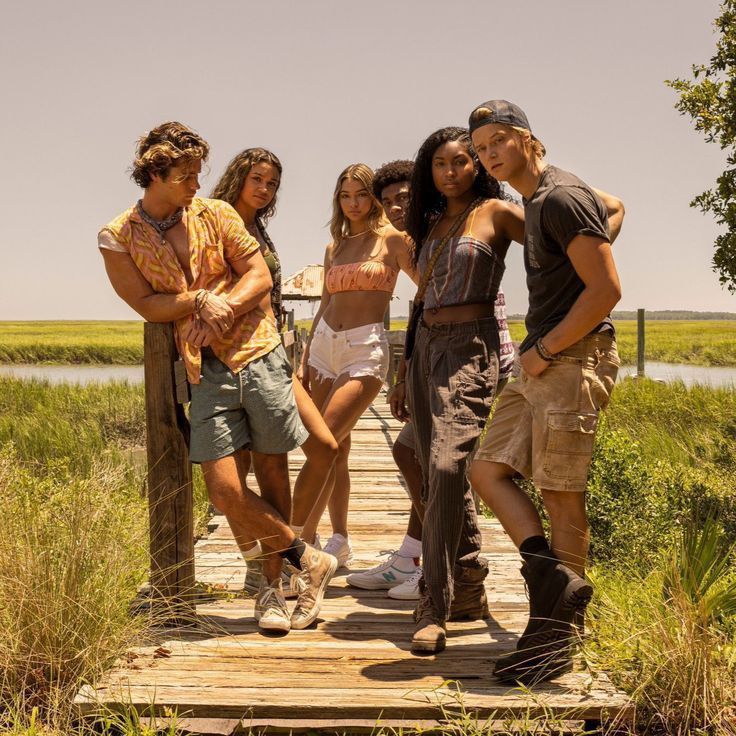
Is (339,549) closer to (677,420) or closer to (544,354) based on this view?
(544,354)

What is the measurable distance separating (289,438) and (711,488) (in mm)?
4310

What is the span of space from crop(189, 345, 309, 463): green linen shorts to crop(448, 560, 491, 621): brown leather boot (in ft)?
2.69

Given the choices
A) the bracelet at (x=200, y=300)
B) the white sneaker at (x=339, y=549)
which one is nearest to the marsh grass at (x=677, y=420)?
the white sneaker at (x=339, y=549)

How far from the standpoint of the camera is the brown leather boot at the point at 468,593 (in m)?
3.49

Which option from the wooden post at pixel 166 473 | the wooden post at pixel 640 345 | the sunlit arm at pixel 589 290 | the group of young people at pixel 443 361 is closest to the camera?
the sunlit arm at pixel 589 290

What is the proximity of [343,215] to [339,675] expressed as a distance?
2139mm

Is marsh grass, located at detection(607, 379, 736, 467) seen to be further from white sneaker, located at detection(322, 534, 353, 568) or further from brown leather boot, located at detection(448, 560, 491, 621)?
brown leather boot, located at detection(448, 560, 491, 621)

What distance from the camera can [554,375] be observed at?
2854 mm

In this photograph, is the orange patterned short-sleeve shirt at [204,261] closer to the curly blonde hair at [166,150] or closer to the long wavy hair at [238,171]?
the curly blonde hair at [166,150]

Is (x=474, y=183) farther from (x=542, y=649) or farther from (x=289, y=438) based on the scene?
(x=542, y=649)

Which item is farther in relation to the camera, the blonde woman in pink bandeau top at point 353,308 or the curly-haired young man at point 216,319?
the blonde woman in pink bandeau top at point 353,308

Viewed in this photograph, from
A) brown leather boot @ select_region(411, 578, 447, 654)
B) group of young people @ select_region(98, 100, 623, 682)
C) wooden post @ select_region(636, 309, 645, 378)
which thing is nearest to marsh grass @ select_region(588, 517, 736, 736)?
group of young people @ select_region(98, 100, 623, 682)

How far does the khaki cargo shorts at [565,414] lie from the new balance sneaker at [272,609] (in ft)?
3.40

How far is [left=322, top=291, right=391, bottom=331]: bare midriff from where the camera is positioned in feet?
13.5
